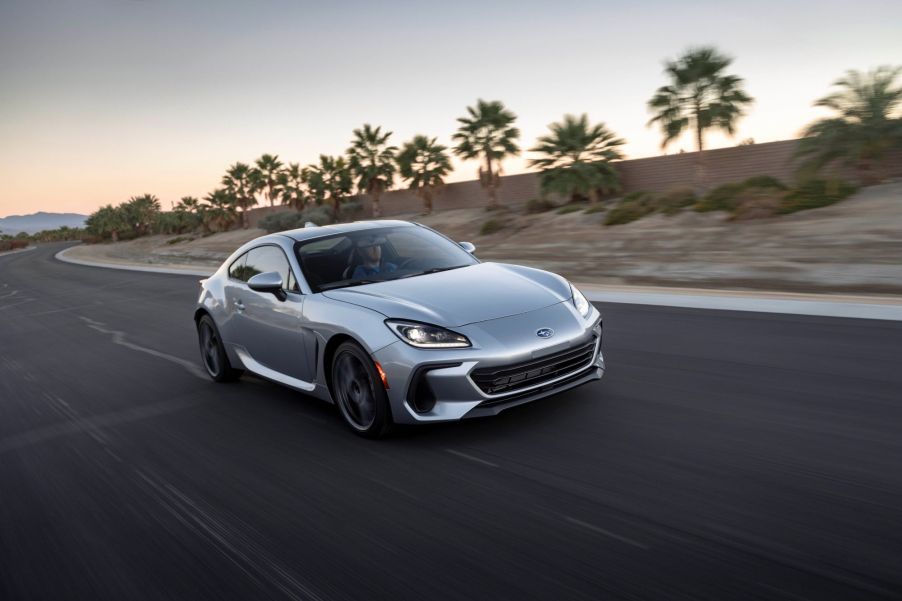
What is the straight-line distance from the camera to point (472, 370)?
4.55 m

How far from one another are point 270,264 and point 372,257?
92 centimetres

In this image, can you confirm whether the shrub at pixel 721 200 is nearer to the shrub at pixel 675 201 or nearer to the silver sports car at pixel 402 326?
the shrub at pixel 675 201

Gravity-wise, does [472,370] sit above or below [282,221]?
above

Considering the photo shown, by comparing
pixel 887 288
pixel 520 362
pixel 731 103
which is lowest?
pixel 887 288

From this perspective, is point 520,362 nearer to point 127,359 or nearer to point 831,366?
point 831,366

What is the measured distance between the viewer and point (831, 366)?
6035 mm

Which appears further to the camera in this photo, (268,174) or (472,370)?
(268,174)

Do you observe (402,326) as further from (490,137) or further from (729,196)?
(490,137)

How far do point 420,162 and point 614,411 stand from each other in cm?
5041

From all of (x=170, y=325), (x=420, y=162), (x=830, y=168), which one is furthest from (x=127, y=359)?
(x=420, y=162)

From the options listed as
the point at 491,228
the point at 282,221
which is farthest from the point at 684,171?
the point at 282,221

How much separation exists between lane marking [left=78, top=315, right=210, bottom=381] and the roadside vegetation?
13.9 m

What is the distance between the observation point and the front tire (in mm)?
4863

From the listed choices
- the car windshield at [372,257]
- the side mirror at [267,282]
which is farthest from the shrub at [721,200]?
the side mirror at [267,282]
